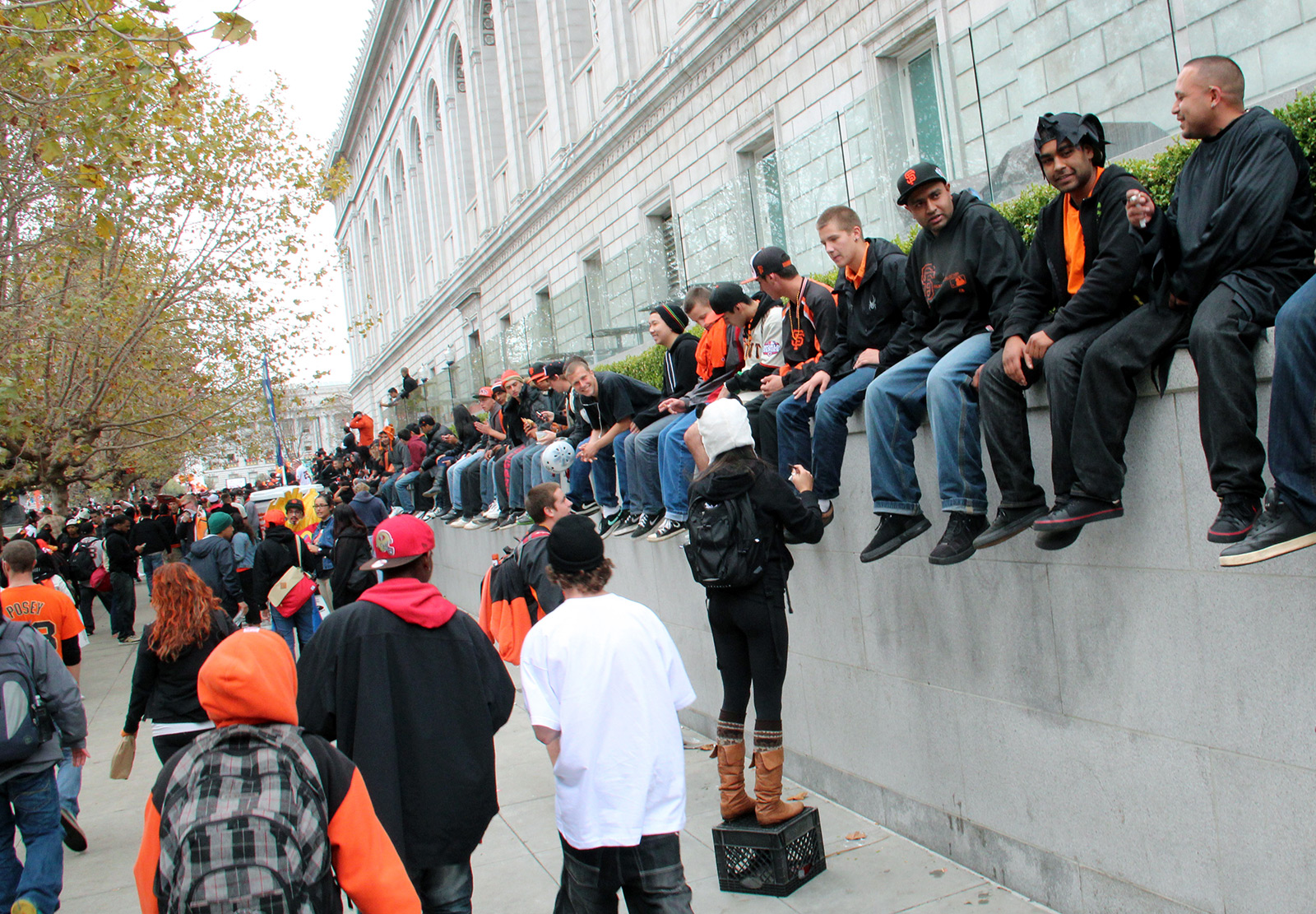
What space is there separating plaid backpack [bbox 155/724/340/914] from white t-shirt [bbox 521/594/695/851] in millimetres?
1040

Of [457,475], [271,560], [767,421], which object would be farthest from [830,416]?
[457,475]

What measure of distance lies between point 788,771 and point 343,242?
2816 inches

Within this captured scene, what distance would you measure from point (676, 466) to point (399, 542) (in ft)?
12.9

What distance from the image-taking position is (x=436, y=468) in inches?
671

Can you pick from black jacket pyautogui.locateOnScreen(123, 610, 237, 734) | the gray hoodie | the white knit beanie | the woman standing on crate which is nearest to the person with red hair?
black jacket pyautogui.locateOnScreen(123, 610, 237, 734)

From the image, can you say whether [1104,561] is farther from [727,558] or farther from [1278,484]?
[727,558]

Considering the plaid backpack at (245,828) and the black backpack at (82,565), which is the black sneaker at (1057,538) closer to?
the plaid backpack at (245,828)

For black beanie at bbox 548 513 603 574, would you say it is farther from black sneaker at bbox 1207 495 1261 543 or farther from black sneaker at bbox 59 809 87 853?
black sneaker at bbox 59 809 87 853

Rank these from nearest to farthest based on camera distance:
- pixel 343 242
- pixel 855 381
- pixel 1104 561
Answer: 1. pixel 1104 561
2. pixel 855 381
3. pixel 343 242

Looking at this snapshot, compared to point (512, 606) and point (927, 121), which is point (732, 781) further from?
point (927, 121)

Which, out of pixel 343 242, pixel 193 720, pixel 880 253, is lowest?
pixel 193 720

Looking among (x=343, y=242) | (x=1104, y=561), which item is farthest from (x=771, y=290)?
(x=343, y=242)

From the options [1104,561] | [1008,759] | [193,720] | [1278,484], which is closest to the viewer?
[1278,484]

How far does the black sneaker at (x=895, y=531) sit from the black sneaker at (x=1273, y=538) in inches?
74.6
